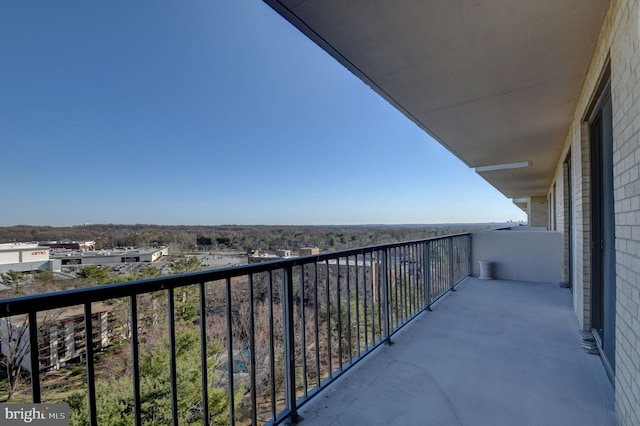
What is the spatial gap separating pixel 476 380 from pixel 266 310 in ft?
7.15

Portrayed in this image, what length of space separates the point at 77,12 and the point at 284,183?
1889 cm

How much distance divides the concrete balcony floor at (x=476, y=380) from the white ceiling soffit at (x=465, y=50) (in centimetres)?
255

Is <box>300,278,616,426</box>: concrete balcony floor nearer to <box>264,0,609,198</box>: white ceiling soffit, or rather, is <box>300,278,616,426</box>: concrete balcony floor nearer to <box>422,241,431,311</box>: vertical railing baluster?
<box>422,241,431,311</box>: vertical railing baluster

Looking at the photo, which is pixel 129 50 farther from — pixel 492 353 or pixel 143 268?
pixel 492 353

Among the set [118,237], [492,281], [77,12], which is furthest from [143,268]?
[492,281]

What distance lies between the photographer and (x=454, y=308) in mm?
4098

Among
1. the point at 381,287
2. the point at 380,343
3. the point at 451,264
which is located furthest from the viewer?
the point at 451,264

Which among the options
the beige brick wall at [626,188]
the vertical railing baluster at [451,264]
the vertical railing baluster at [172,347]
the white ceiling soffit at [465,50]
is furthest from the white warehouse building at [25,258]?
the beige brick wall at [626,188]

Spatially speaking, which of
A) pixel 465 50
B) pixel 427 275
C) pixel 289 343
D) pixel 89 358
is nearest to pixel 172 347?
pixel 89 358

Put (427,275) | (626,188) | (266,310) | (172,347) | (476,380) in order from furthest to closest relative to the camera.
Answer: (427,275) < (266,310) < (476,380) < (626,188) < (172,347)

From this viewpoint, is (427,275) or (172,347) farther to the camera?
(427,275)

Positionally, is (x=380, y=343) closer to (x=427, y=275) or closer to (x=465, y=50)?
(x=427, y=275)

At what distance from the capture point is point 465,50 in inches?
89.8

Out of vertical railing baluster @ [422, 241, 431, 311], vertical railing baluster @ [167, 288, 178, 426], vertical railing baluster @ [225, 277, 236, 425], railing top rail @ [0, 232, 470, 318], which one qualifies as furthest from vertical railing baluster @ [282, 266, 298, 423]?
vertical railing baluster @ [422, 241, 431, 311]
